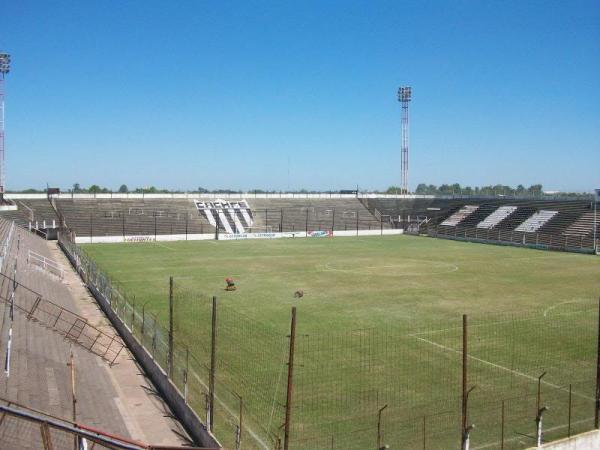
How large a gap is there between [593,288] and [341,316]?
58.3ft

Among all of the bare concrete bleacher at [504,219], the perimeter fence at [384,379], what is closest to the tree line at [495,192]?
the bare concrete bleacher at [504,219]

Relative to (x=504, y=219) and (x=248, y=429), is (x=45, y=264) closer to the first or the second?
(x=248, y=429)

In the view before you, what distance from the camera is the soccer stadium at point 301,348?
13703 mm

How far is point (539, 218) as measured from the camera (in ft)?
227

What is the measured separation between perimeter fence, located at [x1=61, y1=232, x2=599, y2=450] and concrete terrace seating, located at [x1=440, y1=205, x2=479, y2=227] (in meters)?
51.9

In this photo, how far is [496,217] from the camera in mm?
74375

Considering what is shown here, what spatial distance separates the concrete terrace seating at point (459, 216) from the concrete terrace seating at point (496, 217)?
364 centimetres

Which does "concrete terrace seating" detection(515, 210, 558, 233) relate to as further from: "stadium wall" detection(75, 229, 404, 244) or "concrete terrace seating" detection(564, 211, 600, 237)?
"stadium wall" detection(75, 229, 404, 244)

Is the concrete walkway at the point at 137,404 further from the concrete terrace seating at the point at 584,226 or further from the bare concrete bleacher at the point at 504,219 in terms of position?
the concrete terrace seating at the point at 584,226

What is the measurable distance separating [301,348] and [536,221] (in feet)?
183

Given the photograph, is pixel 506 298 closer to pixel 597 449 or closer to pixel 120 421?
pixel 597 449

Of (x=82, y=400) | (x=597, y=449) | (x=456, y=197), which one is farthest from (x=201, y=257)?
(x=456, y=197)

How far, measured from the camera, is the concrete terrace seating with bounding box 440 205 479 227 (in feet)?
255

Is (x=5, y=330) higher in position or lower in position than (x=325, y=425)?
higher
